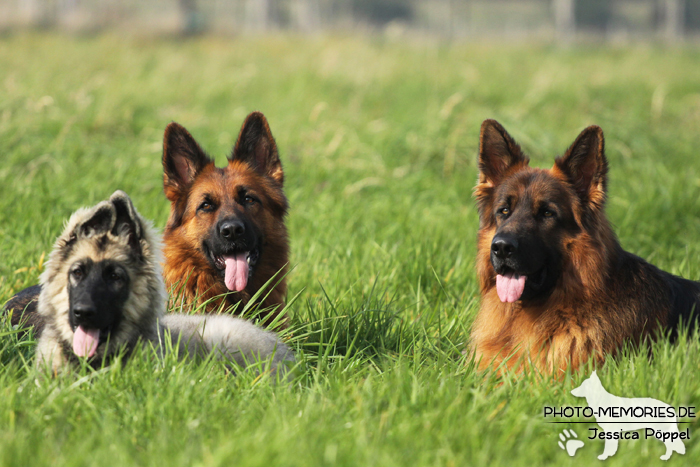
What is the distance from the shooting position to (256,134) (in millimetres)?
4504

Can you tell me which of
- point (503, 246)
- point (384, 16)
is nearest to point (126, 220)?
point (503, 246)

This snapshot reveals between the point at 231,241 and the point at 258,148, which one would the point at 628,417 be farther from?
the point at 258,148

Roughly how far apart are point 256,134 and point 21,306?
1877 mm

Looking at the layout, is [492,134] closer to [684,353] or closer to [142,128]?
[684,353]

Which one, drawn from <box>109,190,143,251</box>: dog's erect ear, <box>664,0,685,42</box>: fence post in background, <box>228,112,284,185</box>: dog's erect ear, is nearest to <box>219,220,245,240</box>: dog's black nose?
<box>228,112,284,185</box>: dog's erect ear

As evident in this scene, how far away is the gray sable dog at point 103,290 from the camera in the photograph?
2.84m

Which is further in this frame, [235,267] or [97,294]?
[235,267]

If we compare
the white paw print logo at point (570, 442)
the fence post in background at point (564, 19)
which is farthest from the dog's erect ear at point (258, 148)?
the fence post in background at point (564, 19)

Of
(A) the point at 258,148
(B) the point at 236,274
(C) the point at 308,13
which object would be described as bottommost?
(B) the point at 236,274

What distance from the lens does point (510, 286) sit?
3633mm

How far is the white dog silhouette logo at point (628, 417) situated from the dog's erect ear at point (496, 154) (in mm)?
1557

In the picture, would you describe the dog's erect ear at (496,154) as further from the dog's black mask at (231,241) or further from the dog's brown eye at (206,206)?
the dog's brown eye at (206,206)

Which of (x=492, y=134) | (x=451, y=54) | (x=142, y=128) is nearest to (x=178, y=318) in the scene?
(x=492, y=134)

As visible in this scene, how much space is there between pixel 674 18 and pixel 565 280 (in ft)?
109
